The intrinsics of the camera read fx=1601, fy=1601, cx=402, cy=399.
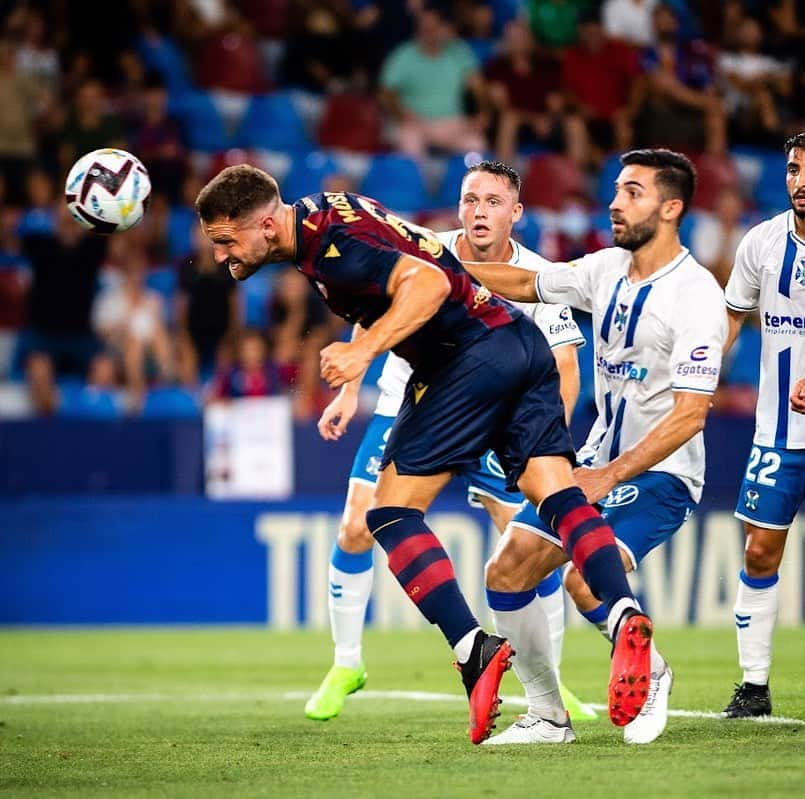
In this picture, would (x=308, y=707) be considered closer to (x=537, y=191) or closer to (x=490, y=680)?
(x=490, y=680)

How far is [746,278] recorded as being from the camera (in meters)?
7.12

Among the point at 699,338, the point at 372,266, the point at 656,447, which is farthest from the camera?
the point at 699,338

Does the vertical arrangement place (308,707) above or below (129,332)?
below

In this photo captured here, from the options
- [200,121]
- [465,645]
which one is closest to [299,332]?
[200,121]

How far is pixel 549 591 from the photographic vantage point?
7707mm

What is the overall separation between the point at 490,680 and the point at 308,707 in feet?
7.11

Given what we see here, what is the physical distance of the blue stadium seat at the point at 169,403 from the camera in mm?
13781

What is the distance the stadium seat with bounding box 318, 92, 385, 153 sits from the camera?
54.0 feet

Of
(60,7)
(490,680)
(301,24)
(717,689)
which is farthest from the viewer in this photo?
(301,24)

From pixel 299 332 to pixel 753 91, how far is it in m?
6.64

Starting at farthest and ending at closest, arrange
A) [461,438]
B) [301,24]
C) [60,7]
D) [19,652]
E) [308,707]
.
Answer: [301,24] → [60,7] → [19,652] → [308,707] → [461,438]

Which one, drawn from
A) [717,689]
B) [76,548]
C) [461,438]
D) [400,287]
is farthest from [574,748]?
[76,548]

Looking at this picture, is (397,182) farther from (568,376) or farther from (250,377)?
(568,376)

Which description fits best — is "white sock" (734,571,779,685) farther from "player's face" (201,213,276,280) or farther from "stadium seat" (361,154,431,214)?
"stadium seat" (361,154,431,214)
